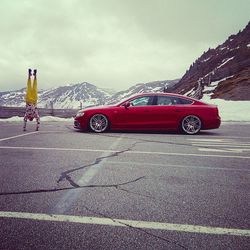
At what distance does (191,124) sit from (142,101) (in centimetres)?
189

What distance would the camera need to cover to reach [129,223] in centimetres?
282

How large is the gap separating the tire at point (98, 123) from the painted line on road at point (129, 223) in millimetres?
7595

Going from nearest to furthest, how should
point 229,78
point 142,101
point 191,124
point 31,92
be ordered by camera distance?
point 31,92
point 191,124
point 142,101
point 229,78

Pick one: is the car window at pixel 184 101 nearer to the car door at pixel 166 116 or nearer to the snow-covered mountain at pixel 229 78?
the car door at pixel 166 116

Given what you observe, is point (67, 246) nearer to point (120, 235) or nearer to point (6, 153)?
point (120, 235)

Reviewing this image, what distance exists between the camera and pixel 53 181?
4156 mm

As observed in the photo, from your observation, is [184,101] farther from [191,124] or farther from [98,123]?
[98,123]

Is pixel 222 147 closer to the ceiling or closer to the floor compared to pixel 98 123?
closer to the floor

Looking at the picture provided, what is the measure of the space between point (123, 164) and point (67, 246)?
9.79 ft

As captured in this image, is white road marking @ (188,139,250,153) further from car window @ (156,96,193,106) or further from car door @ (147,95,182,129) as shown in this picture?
car window @ (156,96,193,106)

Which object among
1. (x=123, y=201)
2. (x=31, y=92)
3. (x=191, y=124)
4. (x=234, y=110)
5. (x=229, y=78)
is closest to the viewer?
(x=123, y=201)

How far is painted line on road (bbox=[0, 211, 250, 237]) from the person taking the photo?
2679mm

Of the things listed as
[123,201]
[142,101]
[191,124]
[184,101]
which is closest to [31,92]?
[142,101]

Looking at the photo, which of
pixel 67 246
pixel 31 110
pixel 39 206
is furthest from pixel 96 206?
pixel 31 110
